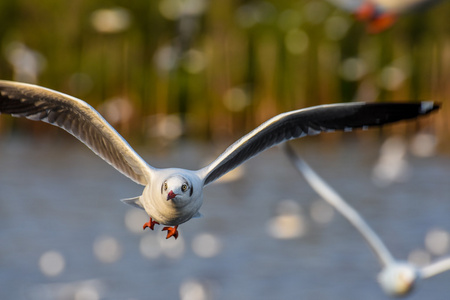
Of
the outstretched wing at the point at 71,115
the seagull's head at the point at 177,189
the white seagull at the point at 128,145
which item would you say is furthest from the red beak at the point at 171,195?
the outstretched wing at the point at 71,115

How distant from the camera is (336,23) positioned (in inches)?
1033

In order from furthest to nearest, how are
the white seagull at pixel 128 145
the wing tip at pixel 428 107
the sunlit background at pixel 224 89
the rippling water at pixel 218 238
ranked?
the sunlit background at pixel 224 89 → the rippling water at pixel 218 238 → the wing tip at pixel 428 107 → the white seagull at pixel 128 145

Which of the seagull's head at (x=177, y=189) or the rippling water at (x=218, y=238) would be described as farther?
the rippling water at (x=218, y=238)

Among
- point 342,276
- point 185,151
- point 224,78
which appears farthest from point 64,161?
point 342,276

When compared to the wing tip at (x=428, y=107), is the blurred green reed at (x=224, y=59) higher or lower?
lower

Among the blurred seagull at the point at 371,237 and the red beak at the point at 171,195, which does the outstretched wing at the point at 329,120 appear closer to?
the red beak at the point at 171,195

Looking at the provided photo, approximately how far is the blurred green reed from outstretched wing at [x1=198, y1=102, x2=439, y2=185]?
1816cm

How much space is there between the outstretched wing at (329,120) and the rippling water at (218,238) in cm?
549

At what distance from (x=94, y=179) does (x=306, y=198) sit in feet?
23.7

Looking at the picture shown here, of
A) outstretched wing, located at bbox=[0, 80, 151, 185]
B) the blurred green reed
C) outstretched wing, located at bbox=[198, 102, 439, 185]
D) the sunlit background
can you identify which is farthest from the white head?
the blurred green reed

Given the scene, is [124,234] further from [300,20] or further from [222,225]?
[300,20]

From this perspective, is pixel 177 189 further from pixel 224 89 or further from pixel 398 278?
pixel 224 89

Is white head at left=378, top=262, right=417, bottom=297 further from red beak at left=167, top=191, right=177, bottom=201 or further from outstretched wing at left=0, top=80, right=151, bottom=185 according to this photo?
red beak at left=167, top=191, right=177, bottom=201

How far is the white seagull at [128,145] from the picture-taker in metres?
6.58
